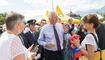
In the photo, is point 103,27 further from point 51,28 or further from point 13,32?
point 13,32

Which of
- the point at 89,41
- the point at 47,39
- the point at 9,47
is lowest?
the point at 47,39

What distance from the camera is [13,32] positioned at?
1.70 metres

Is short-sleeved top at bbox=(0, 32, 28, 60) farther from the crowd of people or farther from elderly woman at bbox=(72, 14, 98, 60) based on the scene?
elderly woman at bbox=(72, 14, 98, 60)

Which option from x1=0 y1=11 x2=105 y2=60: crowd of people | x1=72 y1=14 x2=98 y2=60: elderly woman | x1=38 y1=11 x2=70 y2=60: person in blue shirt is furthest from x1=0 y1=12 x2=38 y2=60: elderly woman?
x1=38 y1=11 x2=70 y2=60: person in blue shirt

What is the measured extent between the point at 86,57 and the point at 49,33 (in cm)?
160

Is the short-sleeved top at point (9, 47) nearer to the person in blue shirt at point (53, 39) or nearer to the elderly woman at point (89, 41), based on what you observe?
the elderly woman at point (89, 41)

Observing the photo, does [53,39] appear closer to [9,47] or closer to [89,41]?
[89,41]

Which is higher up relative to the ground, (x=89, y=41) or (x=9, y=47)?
(x=9, y=47)

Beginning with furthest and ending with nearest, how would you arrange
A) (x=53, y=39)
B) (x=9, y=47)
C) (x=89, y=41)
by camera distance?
(x=53, y=39) → (x=89, y=41) → (x=9, y=47)

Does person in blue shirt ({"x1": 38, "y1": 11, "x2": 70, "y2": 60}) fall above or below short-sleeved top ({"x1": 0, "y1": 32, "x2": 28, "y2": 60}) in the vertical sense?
below

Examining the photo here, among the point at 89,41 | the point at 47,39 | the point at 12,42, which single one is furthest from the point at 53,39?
the point at 12,42

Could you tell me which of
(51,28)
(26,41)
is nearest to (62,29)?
(51,28)

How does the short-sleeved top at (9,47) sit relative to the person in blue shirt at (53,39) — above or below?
above

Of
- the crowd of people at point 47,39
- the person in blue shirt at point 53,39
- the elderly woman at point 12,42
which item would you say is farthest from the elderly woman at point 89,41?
the person in blue shirt at point 53,39
